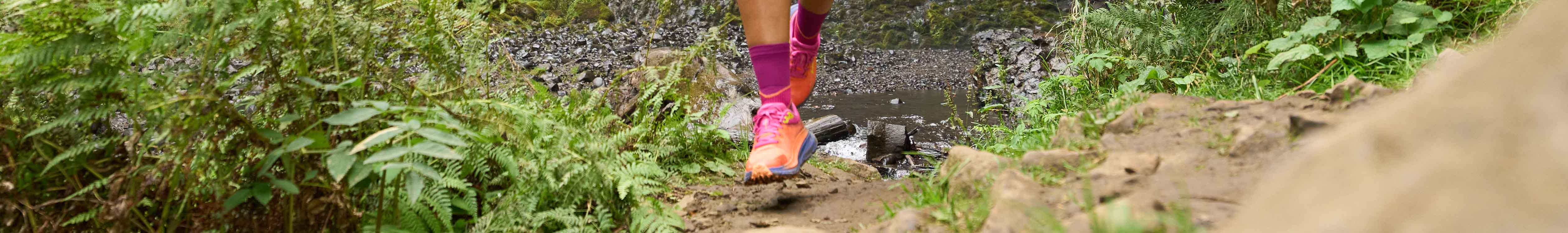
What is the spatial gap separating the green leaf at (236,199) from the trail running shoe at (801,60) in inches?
72.4

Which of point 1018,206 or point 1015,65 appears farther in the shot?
point 1015,65

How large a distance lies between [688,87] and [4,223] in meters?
2.15

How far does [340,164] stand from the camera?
4.31 feet

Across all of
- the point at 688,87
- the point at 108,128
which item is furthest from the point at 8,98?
the point at 688,87

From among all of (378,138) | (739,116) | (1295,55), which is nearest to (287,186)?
(378,138)

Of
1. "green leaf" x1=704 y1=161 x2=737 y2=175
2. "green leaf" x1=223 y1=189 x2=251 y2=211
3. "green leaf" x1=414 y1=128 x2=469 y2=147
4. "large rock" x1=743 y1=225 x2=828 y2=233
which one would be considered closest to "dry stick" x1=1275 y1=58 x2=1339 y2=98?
"large rock" x1=743 y1=225 x2=828 y2=233

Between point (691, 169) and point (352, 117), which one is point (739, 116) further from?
point (352, 117)

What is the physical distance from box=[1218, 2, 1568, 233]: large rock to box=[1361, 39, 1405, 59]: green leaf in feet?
5.91

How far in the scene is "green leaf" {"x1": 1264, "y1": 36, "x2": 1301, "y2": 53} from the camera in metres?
2.51

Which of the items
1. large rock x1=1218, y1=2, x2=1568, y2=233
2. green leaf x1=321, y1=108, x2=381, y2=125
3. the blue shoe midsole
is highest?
large rock x1=1218, y1=2, x2=1568, y2=233

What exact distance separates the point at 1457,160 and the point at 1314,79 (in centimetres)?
184

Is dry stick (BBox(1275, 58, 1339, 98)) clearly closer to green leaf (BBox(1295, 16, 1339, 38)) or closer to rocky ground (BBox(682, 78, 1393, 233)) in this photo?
green leaf (BBox(1295, 16, 1339, 38))

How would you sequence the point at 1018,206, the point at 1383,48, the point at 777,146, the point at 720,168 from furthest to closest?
the point at 720,168, the point at 777,146, the point at 1383,48, the point at 1018,206

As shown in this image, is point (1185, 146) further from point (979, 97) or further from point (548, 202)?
point (979, 97)
